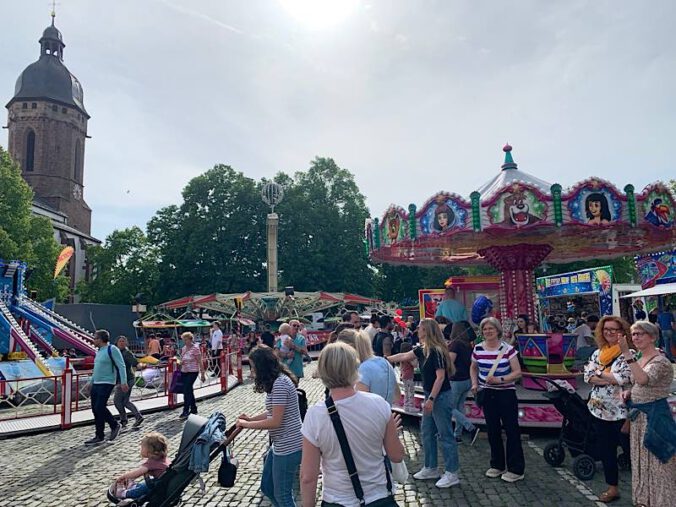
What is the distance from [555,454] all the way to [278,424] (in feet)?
12.3

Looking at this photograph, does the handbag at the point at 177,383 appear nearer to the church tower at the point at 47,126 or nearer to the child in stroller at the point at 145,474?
the child in stroller at the point at 145,474

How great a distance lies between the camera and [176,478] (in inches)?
158

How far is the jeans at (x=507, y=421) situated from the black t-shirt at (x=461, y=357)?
35.6 inches

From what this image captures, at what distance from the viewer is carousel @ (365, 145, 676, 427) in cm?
838

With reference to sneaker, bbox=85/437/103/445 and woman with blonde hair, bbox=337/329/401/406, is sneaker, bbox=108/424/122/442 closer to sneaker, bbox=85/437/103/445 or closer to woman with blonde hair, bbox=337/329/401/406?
sneaker, bbox=85/437/103/445

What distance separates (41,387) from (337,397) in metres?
10.4

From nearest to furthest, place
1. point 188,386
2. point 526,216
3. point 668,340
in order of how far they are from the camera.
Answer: point 188,386
point 526,216
point 668,340

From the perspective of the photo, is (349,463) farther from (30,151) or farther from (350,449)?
(30,151)

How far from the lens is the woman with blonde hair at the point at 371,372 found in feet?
13.8

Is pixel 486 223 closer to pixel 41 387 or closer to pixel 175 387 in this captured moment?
pixel 175 387

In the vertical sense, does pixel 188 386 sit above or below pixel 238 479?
above

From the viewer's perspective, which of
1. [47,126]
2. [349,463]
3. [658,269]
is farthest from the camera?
[47,126]

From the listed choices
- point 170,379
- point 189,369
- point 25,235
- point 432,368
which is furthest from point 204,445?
Result: point 25,235

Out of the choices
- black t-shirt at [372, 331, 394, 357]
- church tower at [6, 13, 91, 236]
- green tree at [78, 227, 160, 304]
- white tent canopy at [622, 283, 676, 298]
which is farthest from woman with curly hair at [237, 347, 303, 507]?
church tower at [6, 13, 91, 236]
